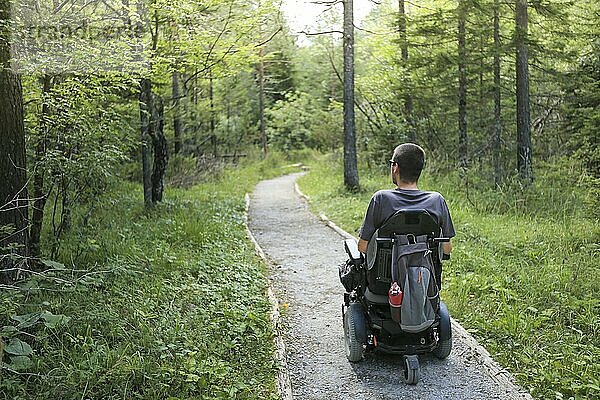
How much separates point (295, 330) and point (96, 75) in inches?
229

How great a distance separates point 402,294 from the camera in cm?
439

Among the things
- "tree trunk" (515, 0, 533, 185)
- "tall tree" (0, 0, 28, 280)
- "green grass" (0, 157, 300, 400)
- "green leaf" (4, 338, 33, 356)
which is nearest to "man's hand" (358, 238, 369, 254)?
"green grass" (0, 157, 300, 400)

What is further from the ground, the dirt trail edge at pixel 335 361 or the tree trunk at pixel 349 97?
the tree trunk at pixel 349 97

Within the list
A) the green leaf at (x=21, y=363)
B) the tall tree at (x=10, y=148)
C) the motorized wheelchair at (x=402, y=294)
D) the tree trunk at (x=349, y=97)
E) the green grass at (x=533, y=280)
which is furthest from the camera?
the tree trunk at (x=349, y=97)

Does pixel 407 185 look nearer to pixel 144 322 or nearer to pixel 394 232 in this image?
pixel 394 232

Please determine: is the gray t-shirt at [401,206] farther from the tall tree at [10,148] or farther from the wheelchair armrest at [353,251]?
the tall tree at [10,148]

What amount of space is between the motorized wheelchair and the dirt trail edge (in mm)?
159

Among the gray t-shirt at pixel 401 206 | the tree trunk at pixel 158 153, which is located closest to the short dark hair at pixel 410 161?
the gray t-shirt at pixel 401 206

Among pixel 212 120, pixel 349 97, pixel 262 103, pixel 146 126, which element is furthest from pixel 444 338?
pixel 262 103

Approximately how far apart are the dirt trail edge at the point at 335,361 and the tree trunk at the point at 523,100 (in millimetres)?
6598

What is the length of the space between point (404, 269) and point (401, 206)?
0.49m

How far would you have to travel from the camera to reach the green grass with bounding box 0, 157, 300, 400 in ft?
13.3

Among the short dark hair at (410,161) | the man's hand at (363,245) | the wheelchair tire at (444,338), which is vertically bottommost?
the wheelchair tire at (444,338)

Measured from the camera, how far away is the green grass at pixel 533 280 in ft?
15.9
